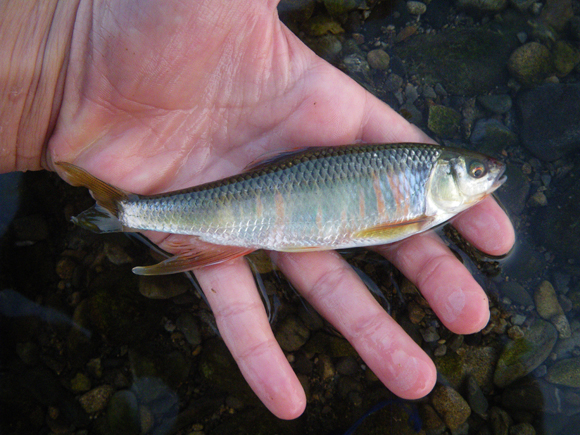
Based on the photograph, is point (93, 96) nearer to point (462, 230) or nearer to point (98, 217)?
point (98, 217)

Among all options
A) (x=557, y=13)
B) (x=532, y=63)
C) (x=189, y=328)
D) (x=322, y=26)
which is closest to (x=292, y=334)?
(x=189, y=328)

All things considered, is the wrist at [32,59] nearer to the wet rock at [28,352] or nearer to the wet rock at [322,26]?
the wet rock at [28,352]

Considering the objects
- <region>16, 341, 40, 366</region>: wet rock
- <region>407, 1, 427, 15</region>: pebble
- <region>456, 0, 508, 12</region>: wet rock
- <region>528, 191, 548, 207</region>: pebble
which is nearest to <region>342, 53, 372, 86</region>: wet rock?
<region>407, 1, 427, 15</region>: pebble

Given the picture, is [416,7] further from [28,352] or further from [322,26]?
[28,352]

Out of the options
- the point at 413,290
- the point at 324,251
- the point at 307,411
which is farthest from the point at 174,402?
the point at 413,290

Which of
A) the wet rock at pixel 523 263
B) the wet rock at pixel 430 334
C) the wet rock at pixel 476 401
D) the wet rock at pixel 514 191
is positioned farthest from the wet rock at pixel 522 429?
the wet rock at pixel 514 191

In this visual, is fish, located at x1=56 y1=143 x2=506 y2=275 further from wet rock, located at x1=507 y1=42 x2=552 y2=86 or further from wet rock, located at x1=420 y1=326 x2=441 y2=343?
wet rock, located at x1=507 y1=42 x2=552 y2=86
